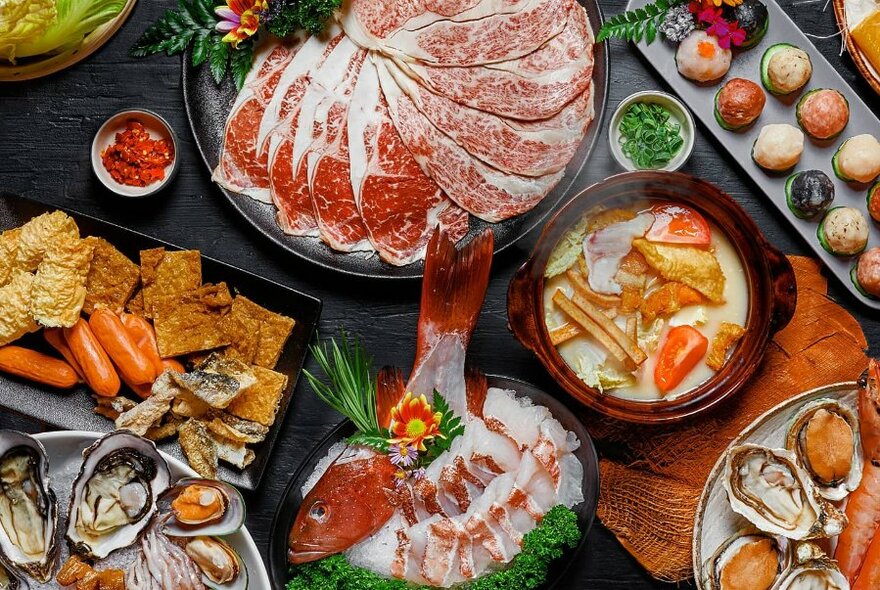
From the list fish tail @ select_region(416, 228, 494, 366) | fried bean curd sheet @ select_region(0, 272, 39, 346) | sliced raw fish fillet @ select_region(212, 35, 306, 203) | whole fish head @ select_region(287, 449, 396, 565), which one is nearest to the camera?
whole fish head @ select_region(287, 449, 396, 565)

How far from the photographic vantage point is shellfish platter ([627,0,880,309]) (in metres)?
3.17

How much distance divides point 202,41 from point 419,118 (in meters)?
0.79

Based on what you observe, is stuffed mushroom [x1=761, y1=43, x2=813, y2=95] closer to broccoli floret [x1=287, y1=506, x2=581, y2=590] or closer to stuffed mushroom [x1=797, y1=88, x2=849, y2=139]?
stuffed mushroom [x1=797, y1=88, x2=849, y2=139]

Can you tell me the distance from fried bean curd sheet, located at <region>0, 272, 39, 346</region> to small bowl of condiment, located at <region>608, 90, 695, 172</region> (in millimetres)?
2020

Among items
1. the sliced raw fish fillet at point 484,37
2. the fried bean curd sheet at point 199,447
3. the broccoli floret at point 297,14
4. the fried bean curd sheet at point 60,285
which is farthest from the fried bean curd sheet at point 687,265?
the fried bean curd sheet at point 60,285

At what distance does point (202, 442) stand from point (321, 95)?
1232 mm

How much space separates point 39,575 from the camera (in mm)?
2930

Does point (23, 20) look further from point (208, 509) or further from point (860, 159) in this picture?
point (860, 159)

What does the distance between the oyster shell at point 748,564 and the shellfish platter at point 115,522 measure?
143 centimetres

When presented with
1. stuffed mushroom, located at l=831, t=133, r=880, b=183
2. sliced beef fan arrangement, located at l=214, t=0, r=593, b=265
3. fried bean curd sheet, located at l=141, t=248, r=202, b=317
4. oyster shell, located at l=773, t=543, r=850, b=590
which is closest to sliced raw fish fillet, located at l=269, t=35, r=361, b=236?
sliced beef fan arrangement, located at l=214, t=0, r=593, b=265

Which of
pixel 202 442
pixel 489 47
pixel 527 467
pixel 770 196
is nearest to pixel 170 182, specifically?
pixel 202 442

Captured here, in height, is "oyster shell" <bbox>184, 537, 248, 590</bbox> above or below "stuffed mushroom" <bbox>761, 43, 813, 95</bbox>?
above

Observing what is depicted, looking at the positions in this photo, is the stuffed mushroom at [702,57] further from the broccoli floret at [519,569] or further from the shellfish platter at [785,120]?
the broccoli floret at [519,569]

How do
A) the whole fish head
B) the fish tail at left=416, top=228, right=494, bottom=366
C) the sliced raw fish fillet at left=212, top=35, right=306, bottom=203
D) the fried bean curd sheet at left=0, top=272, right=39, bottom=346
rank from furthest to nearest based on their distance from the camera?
the sliced raw fish fillet at left=212, top=35, right=306, bottom=203, the fried bean curd sheet at left=0, top=272, right=39, bottom=346, the fish tail at left=416, top=228, right=494, bottom=366, the whole fish head
